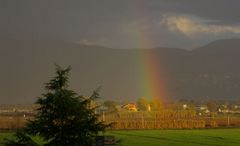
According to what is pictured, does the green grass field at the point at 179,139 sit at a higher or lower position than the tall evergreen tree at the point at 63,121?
lower

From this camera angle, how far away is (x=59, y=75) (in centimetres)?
1127

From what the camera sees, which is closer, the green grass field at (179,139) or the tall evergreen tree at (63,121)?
the tall evergreen tree at (63,121)

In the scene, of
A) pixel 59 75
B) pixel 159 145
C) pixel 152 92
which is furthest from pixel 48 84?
pixel 152 92

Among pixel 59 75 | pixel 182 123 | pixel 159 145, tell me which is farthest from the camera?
pixel 182 123

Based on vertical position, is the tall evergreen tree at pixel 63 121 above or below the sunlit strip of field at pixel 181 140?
above

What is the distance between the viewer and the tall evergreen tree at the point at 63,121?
35.1 feet

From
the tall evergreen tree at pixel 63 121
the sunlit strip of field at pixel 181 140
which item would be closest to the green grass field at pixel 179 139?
the sunlit strip of field at pixel 181 140

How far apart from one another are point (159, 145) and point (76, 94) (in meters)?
36.0

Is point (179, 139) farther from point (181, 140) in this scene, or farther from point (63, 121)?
point (63, 121)

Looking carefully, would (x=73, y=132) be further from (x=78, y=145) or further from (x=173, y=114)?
(x=173, y=114)

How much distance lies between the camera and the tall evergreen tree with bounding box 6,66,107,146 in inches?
421

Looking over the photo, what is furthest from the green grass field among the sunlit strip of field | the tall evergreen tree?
the tall evergreen tree

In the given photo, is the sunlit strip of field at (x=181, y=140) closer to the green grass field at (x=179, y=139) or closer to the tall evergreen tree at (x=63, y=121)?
the green grass field at (x=179, y=139)

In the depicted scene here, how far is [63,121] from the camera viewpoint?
10836mm
